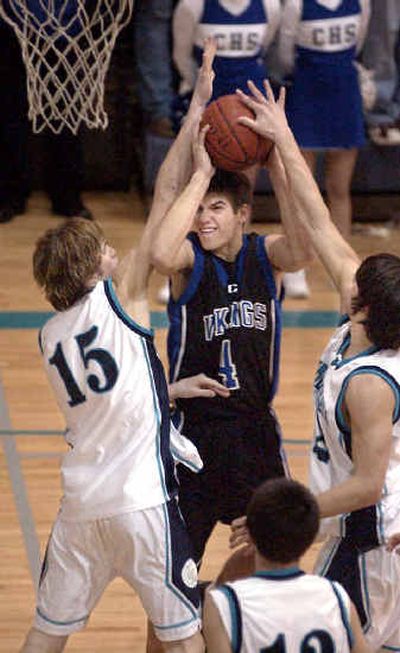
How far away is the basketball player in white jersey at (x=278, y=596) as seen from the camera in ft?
10.5

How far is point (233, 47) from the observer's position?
7727mm

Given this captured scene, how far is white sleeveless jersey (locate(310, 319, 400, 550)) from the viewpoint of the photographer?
3.82 metres

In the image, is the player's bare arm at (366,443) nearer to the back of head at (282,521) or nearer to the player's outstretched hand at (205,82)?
the back of head at (282,521)

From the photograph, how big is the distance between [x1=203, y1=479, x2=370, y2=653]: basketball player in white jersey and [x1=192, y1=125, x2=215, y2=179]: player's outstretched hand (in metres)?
1.47

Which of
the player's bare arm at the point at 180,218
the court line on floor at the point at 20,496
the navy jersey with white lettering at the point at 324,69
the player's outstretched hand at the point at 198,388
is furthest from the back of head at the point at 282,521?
the navy jersey with white lettering at the point at 324,69

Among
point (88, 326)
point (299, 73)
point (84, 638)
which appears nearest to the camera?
point (88, 326)

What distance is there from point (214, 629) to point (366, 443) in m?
0.71

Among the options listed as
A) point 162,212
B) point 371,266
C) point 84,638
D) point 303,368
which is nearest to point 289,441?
point 303,368

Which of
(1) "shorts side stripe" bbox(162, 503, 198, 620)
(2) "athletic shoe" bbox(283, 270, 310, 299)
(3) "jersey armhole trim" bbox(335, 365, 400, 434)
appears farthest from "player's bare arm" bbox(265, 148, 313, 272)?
(2) "athletic shoe" bbox(283, 270, 310, 299)

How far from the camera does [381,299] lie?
3752mm

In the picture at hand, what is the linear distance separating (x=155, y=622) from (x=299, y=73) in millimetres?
4653

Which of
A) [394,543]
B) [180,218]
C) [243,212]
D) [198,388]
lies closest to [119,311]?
[180,218]

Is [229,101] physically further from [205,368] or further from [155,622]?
[155,622]

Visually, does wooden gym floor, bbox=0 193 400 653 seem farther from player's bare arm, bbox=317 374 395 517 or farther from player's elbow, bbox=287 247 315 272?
player's bare arm, bbox=317 374 395 517
